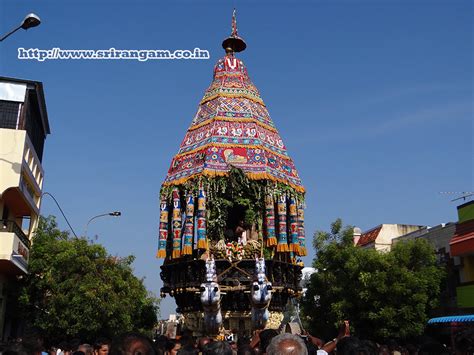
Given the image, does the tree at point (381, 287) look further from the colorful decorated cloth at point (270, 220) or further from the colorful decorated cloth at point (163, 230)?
the colorful decorated cloth at point (163, 230)

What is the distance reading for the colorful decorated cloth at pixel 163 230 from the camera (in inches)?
962

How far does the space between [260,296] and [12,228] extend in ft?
35.9

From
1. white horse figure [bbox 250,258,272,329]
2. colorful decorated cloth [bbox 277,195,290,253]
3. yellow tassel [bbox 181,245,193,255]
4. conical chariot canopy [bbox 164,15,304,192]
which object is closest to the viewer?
white horse figure [bbox 250,258,272,329]

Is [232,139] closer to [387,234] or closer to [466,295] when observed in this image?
[466,295]

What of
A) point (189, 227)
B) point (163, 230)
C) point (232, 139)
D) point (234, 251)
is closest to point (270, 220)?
point (234, 251)

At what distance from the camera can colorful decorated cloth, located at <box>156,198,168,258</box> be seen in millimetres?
24438

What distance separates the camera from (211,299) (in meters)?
19.3

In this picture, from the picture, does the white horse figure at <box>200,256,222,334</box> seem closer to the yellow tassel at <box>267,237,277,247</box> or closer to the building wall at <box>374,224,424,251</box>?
the yellow tassel at <box>267,237,277,247</box>

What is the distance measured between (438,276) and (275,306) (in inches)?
367

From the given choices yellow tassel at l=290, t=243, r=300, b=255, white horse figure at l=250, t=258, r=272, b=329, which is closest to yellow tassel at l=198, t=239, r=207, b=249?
white horse figure at l=250, t=258, r=272, b=329

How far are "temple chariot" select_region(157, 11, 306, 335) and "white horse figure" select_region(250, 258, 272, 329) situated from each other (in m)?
2.46

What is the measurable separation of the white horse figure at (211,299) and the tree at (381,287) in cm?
971

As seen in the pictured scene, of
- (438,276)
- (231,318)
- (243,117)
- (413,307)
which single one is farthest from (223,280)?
(438,276)

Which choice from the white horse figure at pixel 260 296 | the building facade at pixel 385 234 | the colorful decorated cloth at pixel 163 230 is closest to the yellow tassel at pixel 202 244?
the colorful decorated cloth at pixel 163 230
